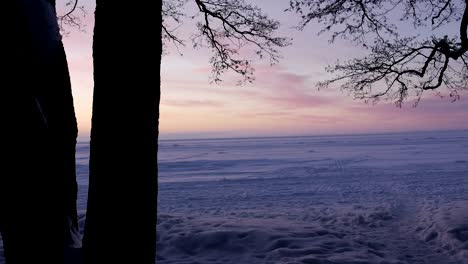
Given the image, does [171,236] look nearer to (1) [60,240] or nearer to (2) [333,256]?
(2) [333,256]

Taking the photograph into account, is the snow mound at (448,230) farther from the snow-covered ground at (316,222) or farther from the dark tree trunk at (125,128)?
the dark tree trunk at (125,128)

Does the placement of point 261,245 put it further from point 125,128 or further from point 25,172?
point 25,172

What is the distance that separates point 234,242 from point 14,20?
511cm

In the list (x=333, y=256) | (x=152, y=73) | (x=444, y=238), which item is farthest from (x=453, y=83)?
(x=152, y=73)

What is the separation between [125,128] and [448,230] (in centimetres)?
722

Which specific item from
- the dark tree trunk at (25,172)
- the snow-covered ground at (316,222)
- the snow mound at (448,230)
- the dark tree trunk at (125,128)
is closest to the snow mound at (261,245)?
the snow-covered ground at (316,222)

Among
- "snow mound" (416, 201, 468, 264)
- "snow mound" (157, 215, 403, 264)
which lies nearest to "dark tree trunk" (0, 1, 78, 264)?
"snow mound" (157, 215, 403, 264)

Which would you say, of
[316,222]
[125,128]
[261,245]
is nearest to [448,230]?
[316,222]

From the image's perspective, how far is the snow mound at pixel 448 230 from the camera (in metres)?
6.84

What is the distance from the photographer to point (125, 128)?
8.92ft

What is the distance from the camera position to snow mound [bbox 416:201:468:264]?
6844mm

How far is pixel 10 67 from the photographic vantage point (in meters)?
2.80

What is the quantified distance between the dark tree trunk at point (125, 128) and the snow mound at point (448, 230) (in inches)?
213

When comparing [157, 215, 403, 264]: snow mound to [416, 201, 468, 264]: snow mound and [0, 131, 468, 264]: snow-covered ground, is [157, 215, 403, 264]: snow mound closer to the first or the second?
[0, 131, 468, 264]: snow-covered ground
